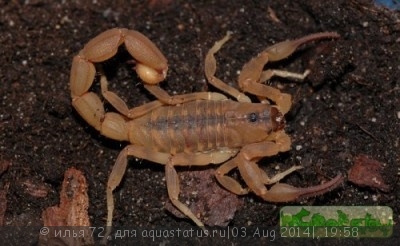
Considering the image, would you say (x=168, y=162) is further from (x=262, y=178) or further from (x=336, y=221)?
(x=336, y=221)

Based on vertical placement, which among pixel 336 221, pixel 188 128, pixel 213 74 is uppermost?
pixel 213 74

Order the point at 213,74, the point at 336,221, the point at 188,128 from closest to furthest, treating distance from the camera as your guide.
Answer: the point at 336,221
the point at 188,128
the point at 213,74

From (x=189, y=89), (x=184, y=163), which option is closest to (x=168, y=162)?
(x=184, y=163)

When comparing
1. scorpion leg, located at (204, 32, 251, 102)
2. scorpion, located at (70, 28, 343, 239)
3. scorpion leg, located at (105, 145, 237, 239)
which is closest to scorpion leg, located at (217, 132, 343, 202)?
scorpion, located at (70, 28, 343, 239)

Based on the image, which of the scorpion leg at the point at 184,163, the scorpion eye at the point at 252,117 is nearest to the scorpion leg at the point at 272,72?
the scorpion eye at the point at 252,117

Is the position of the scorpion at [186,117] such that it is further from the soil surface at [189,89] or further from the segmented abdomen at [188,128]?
the soil surface at [189,89]

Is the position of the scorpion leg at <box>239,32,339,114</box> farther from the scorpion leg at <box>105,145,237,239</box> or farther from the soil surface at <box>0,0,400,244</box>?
the scorpion leg at <box>105,145,237,239</box>
